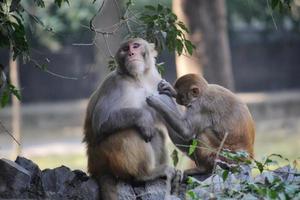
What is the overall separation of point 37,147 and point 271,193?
1521 centimetres

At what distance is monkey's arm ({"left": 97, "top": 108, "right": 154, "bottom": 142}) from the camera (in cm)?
698

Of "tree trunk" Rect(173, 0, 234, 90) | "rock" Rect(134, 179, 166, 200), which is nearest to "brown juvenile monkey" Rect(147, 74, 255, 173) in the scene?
"rock" Rect(134, 179, 166, 200)

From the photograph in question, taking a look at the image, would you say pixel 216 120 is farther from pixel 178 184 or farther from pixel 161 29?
pixel 161 29

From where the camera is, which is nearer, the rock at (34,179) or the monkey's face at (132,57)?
the rock at (34,179)

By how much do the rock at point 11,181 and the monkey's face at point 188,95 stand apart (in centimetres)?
169

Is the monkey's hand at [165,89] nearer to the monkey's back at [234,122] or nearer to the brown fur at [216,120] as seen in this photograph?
the brown fur at [216,120]

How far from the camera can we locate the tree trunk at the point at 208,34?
13.4m

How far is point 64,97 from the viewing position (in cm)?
2636

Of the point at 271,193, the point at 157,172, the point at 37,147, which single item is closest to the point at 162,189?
the point at 157,172

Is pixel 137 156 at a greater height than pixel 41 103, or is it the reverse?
pixel 41 103

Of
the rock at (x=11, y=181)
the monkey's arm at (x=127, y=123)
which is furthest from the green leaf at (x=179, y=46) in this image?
the rock at (x=11, y=181)

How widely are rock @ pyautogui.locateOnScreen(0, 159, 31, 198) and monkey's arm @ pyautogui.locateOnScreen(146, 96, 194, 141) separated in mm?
1359

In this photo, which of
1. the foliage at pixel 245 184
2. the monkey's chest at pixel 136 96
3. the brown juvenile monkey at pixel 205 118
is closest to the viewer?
the foliage at pixel 245 184

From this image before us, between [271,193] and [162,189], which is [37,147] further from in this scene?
[271,193]
